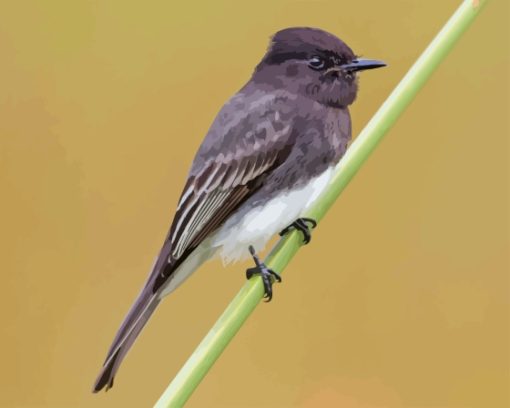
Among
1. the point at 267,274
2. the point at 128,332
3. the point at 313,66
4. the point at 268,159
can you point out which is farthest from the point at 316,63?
the point at 128,332

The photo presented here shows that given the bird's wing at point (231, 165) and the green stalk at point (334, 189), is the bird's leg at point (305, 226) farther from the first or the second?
the green stalk at point (334, 189)

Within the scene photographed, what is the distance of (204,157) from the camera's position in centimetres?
116

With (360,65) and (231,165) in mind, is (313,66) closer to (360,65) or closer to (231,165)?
(360,65)

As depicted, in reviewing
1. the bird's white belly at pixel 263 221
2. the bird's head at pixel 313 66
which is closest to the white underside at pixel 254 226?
the bird's white belly at pixel 263 221

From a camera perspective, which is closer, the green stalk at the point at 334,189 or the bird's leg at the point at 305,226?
the green stalk at the point at 334,189

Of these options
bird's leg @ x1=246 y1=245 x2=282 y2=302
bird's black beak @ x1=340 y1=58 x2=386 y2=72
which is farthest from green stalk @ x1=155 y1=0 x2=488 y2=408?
bird's black beak @ x1=340 y1=58 x2=386 y2=72

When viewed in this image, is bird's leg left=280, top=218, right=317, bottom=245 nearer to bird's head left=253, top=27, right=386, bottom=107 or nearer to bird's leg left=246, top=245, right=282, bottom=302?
bird's leg left=246, top=245, right=282, bottom=302

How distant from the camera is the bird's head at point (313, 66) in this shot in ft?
3.83

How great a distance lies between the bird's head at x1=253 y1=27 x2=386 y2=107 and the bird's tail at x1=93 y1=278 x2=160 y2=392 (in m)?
0.38

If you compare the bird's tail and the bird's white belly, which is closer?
the bird's tail

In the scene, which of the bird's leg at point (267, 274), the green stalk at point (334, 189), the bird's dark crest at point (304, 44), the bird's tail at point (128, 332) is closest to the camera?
the green stalk at point (334, 189)

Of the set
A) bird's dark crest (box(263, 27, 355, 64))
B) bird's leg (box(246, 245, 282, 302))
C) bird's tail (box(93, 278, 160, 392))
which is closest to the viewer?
bird's tail (box(93, 278, 160, 392))

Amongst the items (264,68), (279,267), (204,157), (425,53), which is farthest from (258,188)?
(425,53)

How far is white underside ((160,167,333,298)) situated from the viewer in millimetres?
1128
